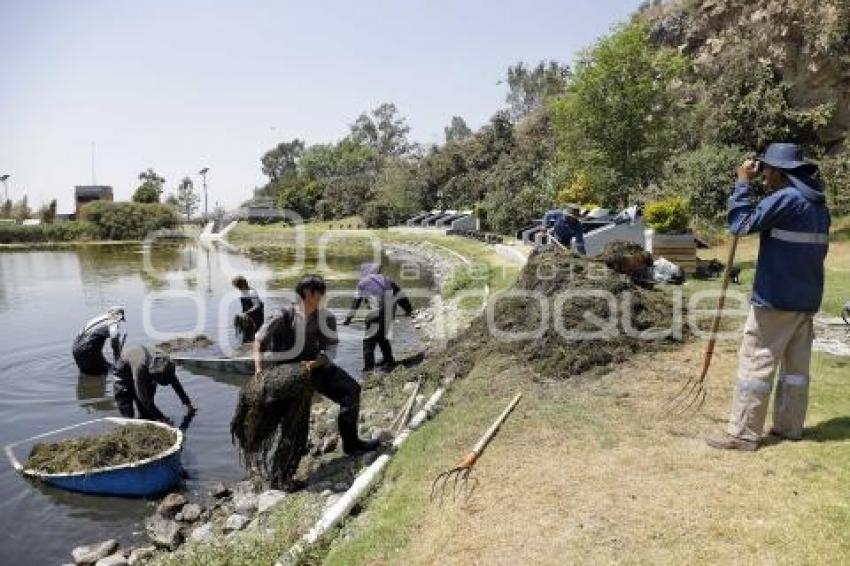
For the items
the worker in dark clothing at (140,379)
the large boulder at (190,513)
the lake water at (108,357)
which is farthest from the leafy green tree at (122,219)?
the large boulder at (190,513)

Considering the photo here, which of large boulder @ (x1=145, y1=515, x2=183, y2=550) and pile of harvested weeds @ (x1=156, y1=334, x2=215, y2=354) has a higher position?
pile of harvested weeds @ (x1=156, y1=334, x2=215, y2=354)

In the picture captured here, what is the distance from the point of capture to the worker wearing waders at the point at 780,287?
5324 millimetres

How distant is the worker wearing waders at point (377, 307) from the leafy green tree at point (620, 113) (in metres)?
16.8

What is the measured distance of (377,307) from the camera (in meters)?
11.7

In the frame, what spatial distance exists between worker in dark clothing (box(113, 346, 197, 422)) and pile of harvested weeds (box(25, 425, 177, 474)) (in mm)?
969

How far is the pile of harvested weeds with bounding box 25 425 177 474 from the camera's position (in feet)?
27.6

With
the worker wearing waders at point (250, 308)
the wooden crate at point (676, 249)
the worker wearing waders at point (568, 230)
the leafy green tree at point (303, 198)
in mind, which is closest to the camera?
the worker wearing waders at point (250, 308)

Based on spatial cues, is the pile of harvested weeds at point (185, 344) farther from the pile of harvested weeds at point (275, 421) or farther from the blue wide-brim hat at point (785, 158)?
the blue wide-brim hat at point (785, 158)

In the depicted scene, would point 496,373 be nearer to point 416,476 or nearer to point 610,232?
point 416,476

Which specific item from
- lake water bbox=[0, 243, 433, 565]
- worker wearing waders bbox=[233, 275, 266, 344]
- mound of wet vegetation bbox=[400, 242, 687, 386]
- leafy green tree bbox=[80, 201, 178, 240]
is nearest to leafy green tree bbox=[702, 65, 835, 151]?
lake water bbox=[0, 243, 433, 565]

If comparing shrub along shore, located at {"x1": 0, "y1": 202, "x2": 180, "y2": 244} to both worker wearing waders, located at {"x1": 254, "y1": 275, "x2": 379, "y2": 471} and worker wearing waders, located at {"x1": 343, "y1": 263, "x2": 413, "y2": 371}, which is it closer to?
worker wearing waders, located at {"x1": 343, "y1": 263, "x2": 413, "y2": 371}

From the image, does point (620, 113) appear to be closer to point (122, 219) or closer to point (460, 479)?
point (460, 479)

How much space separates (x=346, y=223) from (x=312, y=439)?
5151 cm

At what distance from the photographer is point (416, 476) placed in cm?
635
